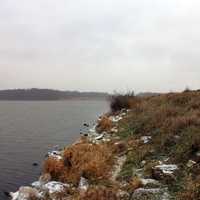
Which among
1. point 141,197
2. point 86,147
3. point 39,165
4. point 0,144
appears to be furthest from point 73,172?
point 0,144

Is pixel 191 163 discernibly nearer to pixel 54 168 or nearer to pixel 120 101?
pixel 54 168

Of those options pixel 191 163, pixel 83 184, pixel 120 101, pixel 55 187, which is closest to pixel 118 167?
pixel 83 184

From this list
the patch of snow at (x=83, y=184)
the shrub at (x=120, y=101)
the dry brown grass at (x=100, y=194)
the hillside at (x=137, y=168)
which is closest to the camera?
the dry brown grass at (x=100, y=194)

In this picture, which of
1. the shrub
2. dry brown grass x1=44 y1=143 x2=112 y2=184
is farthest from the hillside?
the shrub

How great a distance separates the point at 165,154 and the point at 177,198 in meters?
3.35

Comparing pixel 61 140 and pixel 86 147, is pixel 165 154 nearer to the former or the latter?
pixel 86 147

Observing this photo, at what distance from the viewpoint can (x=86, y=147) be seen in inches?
505

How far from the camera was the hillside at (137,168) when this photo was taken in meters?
7.59

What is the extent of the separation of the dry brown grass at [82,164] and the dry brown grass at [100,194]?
5.78 feet

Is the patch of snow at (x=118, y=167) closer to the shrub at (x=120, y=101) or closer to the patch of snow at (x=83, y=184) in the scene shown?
the patch of snow at (x=83, y=184)

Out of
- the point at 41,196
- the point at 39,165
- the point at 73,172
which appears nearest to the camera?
the point at 41,196

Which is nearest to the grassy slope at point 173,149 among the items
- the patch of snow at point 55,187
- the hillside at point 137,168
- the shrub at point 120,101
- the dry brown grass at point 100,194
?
the hillside at point 137,168

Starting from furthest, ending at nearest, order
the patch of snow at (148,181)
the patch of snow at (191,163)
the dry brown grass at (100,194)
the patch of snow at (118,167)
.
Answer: the patch of snow at (118,167) < the patch of snow at (191,163) < the patch of snow at (148,181) < the dry brown grass at (100,194)

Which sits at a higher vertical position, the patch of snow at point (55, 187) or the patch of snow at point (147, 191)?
the patch of snow at point (147, 191)
